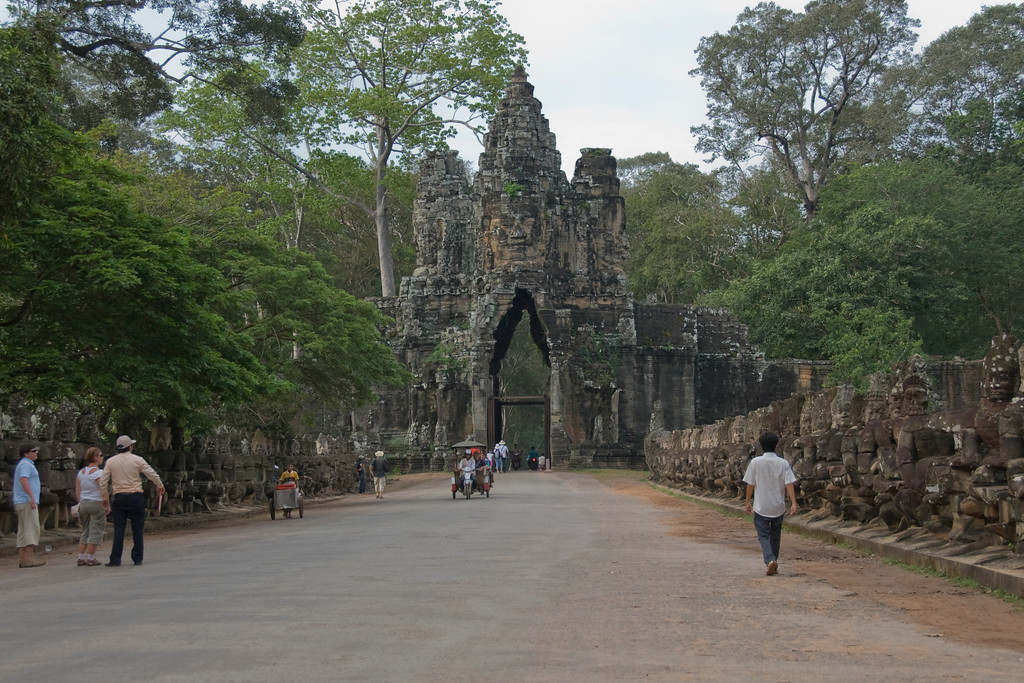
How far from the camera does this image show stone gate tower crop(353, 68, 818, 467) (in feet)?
164

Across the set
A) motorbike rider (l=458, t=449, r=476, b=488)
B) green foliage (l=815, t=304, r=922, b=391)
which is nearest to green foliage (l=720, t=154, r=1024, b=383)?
green foliage (l=815, t=304, r=922, b=391)

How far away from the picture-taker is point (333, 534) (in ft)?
57.6

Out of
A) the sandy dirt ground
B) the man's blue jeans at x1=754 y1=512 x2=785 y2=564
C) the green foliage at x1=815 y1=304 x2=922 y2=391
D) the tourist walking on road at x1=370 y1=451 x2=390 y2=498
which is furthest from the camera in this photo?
the green foliage at x1=815 y1=304 x2=922 y2=391

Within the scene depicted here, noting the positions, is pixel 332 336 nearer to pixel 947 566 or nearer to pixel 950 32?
pixel 947 566

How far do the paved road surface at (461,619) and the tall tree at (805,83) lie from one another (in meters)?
53.0

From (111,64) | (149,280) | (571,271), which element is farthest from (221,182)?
(149,280)

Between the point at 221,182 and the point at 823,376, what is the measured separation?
101ft

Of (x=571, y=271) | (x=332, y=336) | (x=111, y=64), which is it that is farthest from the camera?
(x=571, y=271)

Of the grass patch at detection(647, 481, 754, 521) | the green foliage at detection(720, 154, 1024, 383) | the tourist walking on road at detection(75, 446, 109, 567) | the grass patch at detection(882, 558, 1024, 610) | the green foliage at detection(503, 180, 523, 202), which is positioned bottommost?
the grass patch at detection(882, 558, 1024, 610)

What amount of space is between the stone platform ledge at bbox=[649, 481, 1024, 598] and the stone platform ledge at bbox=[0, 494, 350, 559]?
9430 mm

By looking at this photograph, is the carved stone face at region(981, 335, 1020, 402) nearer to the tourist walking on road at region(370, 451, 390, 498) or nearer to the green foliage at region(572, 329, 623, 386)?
the tourist walking on road at region(370, 451, 390, 498)

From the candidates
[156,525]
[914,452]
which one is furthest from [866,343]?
[914,452]

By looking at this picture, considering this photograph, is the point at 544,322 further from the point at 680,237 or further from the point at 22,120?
the point at 22,120

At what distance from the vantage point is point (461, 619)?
8.48 m
